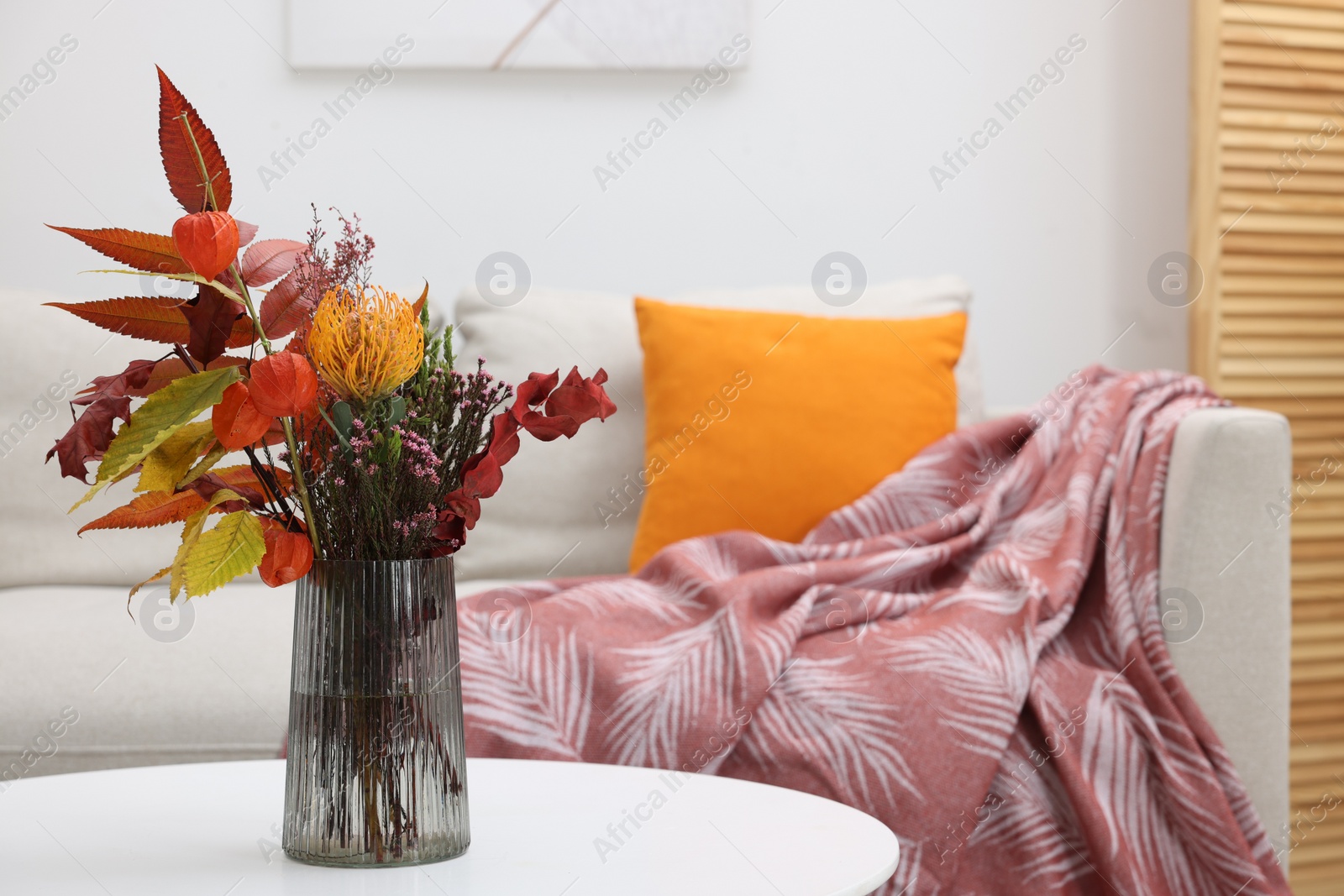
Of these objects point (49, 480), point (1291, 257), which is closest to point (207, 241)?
point (49, 480)

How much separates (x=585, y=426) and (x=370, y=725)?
1207mm

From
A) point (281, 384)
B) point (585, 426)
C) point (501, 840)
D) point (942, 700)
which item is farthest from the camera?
point (585, 426)

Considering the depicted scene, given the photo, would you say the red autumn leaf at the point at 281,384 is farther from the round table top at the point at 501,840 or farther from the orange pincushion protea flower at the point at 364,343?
the round table top at the point at 501,840

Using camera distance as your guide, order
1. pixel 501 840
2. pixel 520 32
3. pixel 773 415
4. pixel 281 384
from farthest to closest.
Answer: pixel 520 32, pixel 773 415, pixel 501 840, pixel 281 384

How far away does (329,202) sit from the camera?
7.37 ft

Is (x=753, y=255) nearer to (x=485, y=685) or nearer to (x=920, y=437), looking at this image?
(x=920, y=437)

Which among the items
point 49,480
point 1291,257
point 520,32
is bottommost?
point 49,480

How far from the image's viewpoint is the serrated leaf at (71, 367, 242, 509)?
2.11 feet

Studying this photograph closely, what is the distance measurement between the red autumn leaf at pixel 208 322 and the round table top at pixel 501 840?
11.7 inches

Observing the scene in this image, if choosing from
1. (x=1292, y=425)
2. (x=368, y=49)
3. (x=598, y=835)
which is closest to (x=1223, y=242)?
(x=1292, y=425)

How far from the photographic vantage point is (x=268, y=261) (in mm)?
717

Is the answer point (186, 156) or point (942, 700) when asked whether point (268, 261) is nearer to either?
point (186, 156)

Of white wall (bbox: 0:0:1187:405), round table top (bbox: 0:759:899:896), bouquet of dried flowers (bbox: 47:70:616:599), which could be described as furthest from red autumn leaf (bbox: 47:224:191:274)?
white wall (bbox: 0:0:1187:405)

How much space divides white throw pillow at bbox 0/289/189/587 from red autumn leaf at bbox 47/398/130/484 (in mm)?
1152
